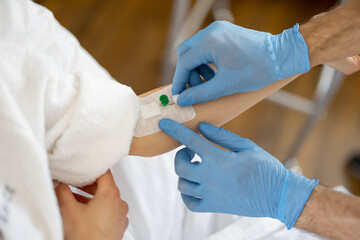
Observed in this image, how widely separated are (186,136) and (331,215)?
1.33ft

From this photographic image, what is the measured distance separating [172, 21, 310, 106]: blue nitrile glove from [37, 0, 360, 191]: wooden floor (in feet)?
3.33

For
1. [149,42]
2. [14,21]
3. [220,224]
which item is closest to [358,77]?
[149,42]

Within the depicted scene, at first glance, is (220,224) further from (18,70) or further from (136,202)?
(18,70)

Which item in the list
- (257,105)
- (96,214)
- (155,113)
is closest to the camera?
(96,214)

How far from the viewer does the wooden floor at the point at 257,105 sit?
197 cm

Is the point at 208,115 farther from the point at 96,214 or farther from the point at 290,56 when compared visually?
the point at 96,214

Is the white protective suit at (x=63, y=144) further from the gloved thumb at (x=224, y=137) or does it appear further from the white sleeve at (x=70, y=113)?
the gloved thumb at (x=224, y=137)

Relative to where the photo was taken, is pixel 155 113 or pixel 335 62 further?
pixel 335 62

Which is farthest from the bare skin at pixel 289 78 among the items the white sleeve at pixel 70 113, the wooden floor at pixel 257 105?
the wooden floor at pixel 257 105

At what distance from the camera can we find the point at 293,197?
914 millimetres

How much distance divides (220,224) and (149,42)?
4.55 ft

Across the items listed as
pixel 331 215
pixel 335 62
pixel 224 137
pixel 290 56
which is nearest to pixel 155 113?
pixel 224 137

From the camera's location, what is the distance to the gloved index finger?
882 millimetres

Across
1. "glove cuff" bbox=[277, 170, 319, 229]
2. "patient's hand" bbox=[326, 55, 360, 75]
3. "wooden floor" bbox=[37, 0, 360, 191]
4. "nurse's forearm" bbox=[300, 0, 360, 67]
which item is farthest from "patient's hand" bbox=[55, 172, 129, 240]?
"wooden floor" bbox=[37, 0, 360, 191]
